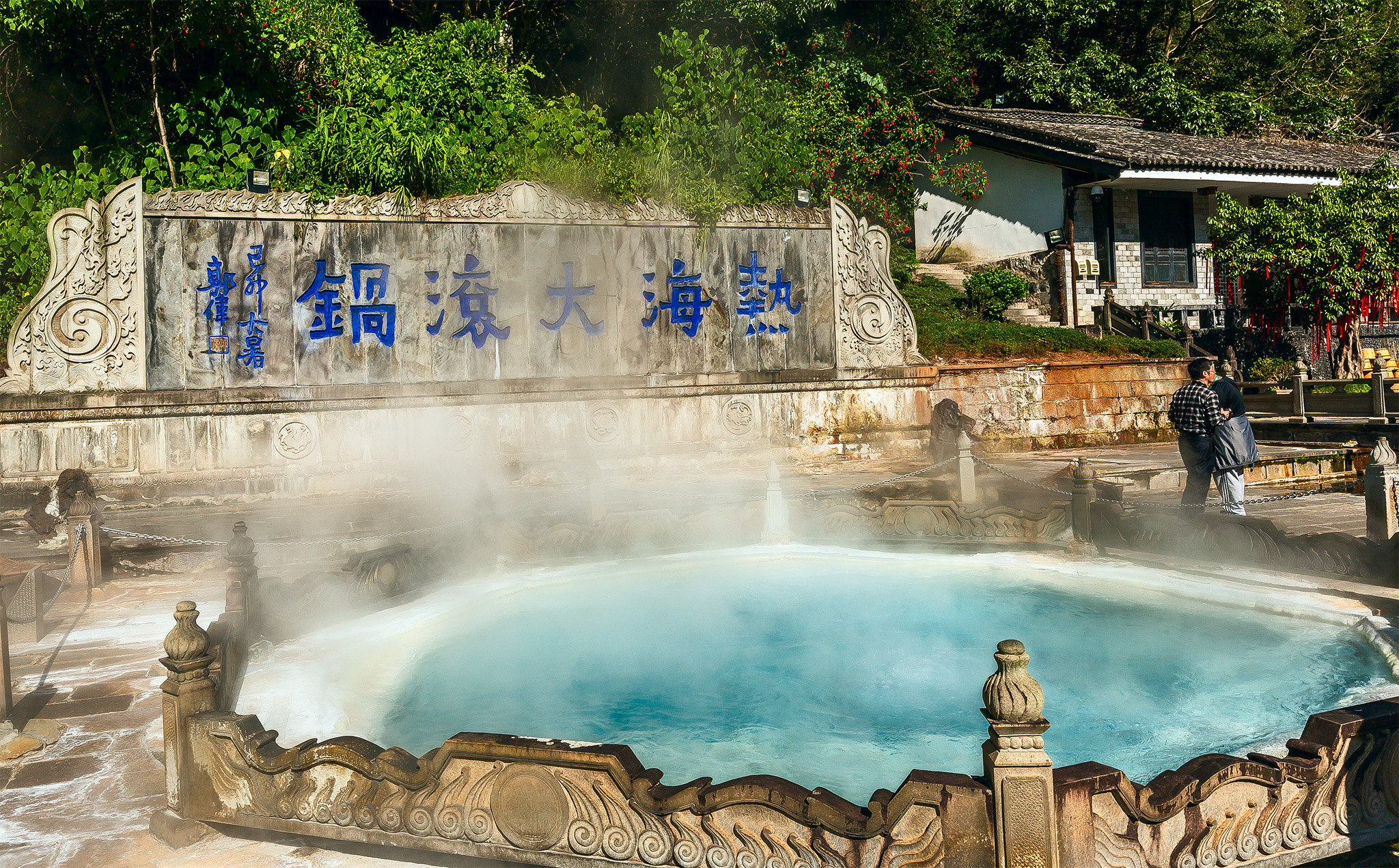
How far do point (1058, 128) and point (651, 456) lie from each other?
1467 centimetres

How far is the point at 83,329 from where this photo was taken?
42.9 ft

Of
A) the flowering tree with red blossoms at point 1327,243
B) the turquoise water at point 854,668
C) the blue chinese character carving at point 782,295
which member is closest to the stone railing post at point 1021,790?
the turquoise water at point 854,668

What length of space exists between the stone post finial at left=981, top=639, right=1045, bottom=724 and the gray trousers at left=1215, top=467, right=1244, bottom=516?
22.1 feet

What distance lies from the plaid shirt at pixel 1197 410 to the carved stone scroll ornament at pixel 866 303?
742 cm

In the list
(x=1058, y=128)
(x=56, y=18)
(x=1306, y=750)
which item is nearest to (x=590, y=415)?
(x=56, y=18)

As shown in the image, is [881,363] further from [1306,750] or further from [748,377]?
[1306,750]

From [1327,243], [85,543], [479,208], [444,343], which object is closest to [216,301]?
[444,343]

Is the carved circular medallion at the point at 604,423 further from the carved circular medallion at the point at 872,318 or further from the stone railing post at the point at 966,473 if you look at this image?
the stone railing post at the point at 966,473

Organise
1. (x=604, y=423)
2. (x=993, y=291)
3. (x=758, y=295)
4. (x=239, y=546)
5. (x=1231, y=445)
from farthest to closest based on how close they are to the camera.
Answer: (x=993, y=291) < (x=758, y=295) < (x=604, y=423) < (x=1231, y=445) < (x=239, y=546)

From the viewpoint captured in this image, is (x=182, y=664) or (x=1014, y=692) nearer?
(x=1014, y=692)

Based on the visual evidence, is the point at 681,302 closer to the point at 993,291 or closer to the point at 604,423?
the point at 604,423

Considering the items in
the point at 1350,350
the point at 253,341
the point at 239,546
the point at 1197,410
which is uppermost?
the point at 253,341

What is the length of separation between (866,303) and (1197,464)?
7877 millimetres

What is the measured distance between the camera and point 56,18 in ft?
48.9
